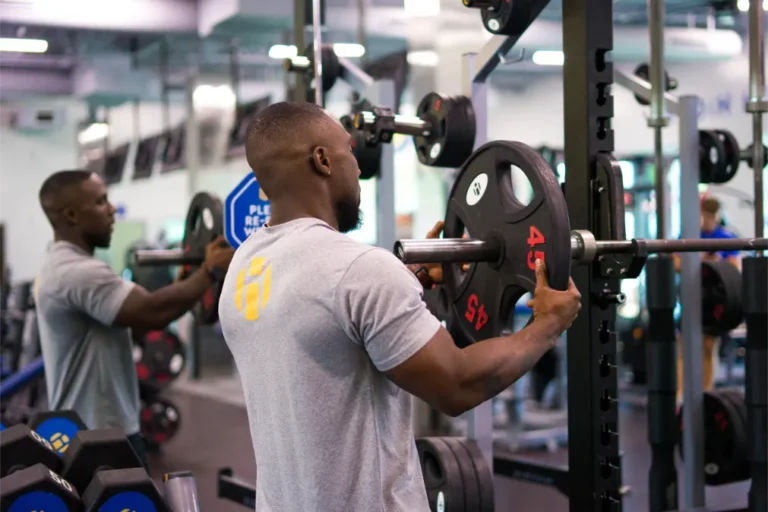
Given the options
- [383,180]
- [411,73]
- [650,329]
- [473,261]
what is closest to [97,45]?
[411,73]

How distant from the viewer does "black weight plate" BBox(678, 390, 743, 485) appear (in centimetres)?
350

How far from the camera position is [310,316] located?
1.42 meters

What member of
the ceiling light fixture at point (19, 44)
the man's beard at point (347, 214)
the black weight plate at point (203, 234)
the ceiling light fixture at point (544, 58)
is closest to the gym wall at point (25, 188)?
the ceiling light fixture at point (19, 44)

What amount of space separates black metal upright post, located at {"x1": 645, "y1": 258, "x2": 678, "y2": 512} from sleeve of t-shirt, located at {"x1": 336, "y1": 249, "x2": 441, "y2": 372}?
2127 millimetres

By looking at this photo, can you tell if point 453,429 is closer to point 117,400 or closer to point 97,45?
point 117,400

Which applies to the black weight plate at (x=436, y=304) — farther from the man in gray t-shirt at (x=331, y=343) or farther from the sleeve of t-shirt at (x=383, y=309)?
the sleeve of t-shirt at (x=383, y=309)

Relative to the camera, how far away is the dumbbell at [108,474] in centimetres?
211

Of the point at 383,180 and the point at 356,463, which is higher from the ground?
the point at 383,180

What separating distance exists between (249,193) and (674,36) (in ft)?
21.7

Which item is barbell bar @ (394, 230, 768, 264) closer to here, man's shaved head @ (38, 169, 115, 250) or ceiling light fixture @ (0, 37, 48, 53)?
man's shaved head @ (38, 169, 115, 250)

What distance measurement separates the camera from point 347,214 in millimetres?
1582

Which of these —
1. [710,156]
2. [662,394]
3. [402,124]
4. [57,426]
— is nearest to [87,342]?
[57,426]

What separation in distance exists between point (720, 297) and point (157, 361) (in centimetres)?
377

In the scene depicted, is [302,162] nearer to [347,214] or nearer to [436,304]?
[347,214]
